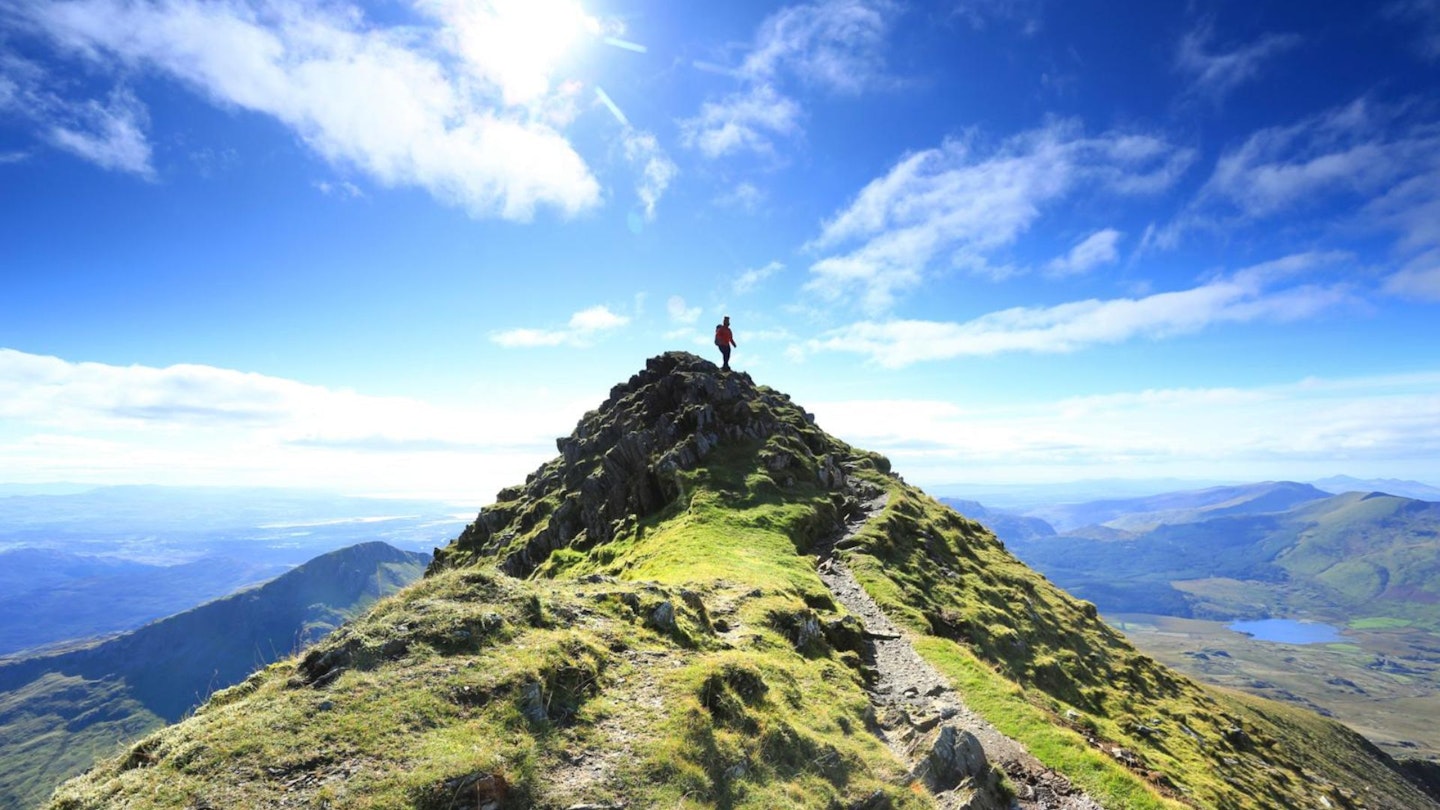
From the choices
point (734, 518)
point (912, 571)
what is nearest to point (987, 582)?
point (912, 571)

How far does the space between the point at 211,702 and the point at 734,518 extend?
130 ft

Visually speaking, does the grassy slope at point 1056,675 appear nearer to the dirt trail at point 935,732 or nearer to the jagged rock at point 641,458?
the dirt trail at point 935,732

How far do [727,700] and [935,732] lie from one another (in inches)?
325

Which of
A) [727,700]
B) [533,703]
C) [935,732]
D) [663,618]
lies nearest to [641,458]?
[663,618]

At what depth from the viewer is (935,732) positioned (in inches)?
872

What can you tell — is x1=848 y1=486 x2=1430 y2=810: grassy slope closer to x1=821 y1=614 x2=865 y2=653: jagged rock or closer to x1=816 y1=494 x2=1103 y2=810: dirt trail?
x1=816 y1=494 x2=1103 y2=810: dirt trail

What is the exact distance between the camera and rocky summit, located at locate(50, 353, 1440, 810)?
47.3 feet

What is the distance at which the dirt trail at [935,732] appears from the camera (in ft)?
67.5

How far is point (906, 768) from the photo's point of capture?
20656 mm

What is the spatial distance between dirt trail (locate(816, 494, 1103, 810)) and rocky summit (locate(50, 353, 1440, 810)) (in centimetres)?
13

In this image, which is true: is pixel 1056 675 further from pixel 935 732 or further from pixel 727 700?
pixel 727 700

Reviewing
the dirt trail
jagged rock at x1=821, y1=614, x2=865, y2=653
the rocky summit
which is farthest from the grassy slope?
jagged rock at x1=821, y1=614, x2=865, y2=653

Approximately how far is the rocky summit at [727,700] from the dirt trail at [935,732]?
128 millimetres

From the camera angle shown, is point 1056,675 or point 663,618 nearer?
point 663,618
